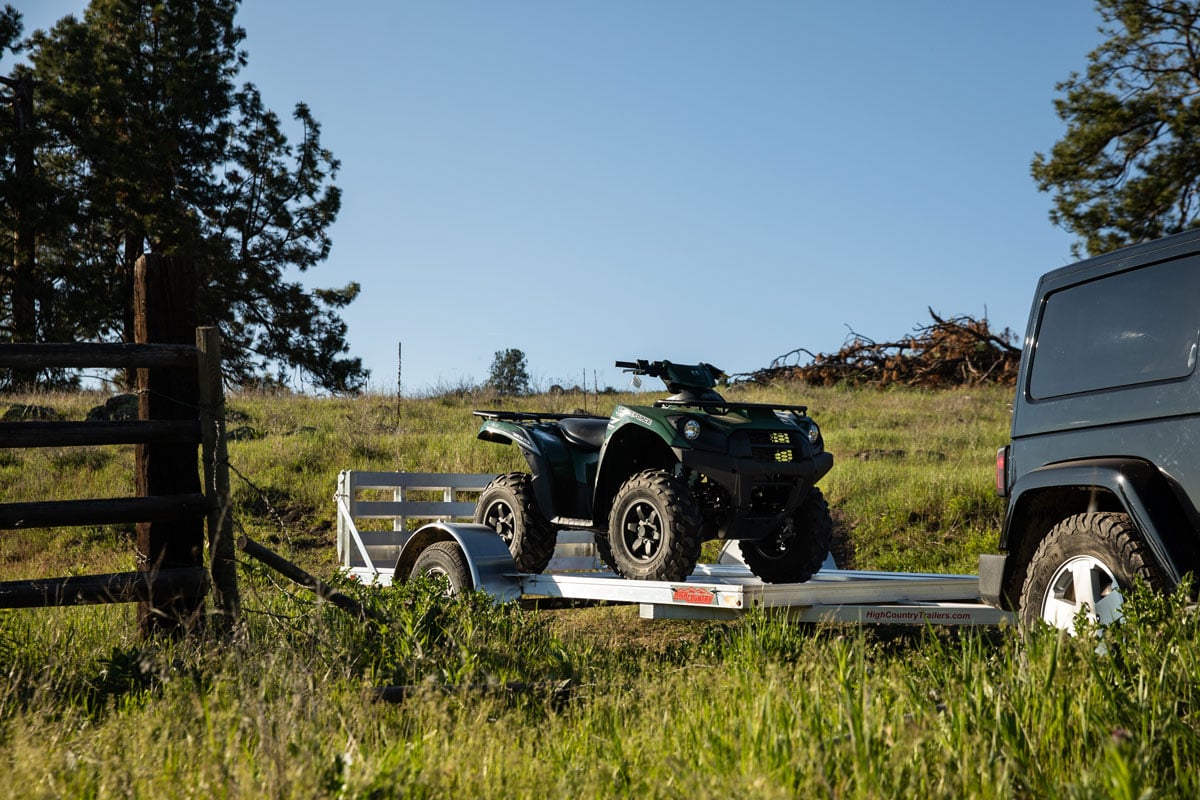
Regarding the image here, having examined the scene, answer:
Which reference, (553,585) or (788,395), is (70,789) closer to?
(553,585)

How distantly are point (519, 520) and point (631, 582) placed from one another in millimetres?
1767

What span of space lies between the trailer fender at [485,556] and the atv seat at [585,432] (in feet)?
2.84

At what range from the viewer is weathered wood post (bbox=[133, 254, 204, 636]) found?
6.18m

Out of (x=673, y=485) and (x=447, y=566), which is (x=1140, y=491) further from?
(x=447, y=566)

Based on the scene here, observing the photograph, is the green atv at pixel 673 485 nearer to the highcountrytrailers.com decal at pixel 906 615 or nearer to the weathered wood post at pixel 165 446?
the highcountrytrailers.com decal at pixel 906 615

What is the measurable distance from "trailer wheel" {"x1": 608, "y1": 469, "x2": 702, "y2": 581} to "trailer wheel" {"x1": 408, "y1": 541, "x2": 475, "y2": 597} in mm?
1049

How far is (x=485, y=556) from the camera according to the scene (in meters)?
7.25

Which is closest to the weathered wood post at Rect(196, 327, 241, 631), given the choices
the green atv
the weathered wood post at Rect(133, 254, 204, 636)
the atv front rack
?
the weathered wood post at Rect(133, 254, 204, 636)

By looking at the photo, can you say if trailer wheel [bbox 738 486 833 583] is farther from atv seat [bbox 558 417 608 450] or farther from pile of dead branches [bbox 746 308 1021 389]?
pile of dead branches [bbox 746 308 1021 389]

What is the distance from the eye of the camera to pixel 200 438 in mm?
6188

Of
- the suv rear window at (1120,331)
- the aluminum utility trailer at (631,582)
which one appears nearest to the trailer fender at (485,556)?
the aluminum utility trailer at (631,582)

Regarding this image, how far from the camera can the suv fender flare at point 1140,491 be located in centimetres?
468

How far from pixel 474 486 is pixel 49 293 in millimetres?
21608

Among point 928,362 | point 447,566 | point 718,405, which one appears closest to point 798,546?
point 718,405
